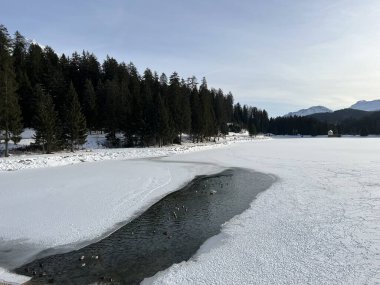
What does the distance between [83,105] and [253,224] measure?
67.7m

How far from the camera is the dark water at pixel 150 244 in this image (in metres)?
8.62

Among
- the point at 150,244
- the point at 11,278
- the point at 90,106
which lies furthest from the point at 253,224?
the point at 90,106

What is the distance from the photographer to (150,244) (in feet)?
35.8

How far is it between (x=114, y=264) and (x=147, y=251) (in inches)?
51.5

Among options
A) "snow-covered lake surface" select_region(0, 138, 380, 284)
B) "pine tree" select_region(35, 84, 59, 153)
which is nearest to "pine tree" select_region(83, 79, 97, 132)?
"pine tree" select_region(35, 84, 59, 153)

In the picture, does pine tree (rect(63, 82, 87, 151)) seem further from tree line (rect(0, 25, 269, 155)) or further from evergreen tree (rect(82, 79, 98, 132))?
evergreen tree (rect(82, 79, 98, 132))

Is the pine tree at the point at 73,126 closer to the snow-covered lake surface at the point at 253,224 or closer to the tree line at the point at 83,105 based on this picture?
the tree line at the point at 83,105

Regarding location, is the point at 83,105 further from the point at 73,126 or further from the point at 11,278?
the point at 11,278

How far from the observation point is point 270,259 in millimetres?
9023

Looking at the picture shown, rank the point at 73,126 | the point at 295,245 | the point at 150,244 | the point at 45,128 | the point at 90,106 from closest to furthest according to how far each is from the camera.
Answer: the point at 295,245, the point at 150,244, the point at 45,128, the point at 73,126, the point at 90,106

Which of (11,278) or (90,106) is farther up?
(90,106)

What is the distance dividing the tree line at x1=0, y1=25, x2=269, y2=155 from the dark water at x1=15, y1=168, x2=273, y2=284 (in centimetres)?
3372

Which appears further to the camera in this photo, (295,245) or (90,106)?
(90,106)

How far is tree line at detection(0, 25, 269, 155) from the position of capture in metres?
45.9
